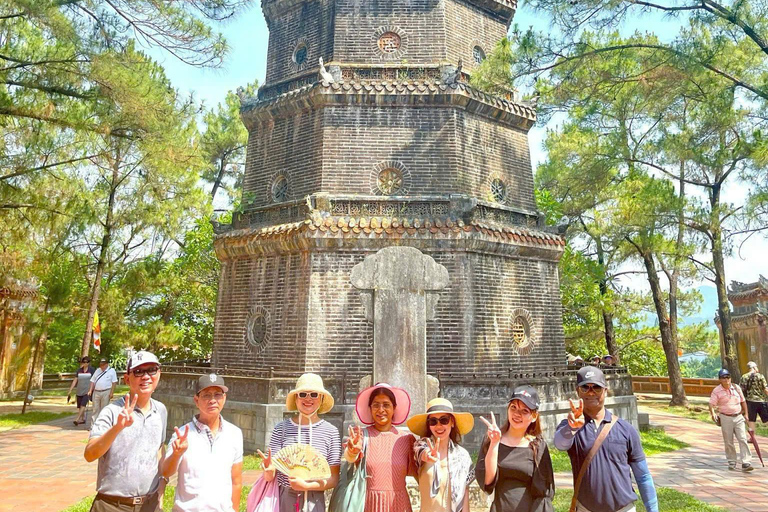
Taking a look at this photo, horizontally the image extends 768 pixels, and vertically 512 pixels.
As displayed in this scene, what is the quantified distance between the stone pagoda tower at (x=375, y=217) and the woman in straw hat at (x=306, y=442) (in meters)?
5.84

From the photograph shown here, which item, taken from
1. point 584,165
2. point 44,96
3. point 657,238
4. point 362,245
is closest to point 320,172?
point 362,245

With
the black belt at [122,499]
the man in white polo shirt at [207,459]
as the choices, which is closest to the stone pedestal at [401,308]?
the man in white polo shirt at [207,459]

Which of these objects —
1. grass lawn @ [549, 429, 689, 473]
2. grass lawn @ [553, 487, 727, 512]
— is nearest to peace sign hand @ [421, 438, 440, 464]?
grass lawn @ [553, 487, 727, 512]

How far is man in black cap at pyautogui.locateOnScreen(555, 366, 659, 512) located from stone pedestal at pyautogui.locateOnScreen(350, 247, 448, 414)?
3163 mm

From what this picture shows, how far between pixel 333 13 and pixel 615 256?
50.2 ft

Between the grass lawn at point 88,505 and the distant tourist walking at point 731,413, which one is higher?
the distant tourist walking at point 731,413

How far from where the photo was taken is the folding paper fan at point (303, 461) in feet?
11.7

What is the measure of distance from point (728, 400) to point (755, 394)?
2.15 meters

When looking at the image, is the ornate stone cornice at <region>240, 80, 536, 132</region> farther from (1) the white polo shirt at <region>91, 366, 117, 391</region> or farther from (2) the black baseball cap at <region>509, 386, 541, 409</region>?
(2) the black baseball cap at <region>509, 386, 541, 409</region>

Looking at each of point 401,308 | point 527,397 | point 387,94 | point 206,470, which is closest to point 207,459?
point 206,470

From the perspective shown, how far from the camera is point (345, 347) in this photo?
36.5 ft

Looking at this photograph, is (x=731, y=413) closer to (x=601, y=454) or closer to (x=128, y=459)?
(x=601, y=454)

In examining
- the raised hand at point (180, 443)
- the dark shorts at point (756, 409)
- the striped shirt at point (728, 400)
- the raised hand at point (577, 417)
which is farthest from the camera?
the dark shorts at point (756, 409)

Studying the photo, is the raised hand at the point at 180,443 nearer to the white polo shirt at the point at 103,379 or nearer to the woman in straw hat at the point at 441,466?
the woman in straw hat at the point at 441,466
